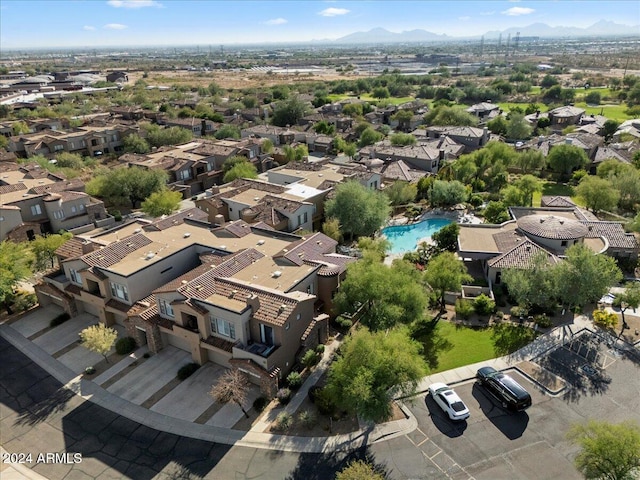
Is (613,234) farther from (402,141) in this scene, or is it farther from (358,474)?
(402,141)

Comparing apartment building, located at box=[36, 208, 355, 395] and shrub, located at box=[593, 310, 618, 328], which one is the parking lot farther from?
apartment building, located at box=[36, 208, 355, 395]

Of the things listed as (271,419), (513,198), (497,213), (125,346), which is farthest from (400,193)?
(125,346)

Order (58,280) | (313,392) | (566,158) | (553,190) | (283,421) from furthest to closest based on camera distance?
1. (566,158)
2. (553,190)
3. (58,280)
4. (313,392)
5. (283,421)

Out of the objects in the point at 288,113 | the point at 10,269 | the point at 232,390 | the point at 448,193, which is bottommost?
the point at 232,390

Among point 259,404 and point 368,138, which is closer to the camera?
point 259,404

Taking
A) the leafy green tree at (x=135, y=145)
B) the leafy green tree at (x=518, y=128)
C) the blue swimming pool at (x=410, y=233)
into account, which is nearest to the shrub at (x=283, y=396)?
the blue swimming pool at (x=410, y=233)

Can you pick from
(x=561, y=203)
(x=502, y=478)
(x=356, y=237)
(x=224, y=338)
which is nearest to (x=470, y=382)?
(x=502, y=478)

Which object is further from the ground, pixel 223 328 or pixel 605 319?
pixel 223 328
